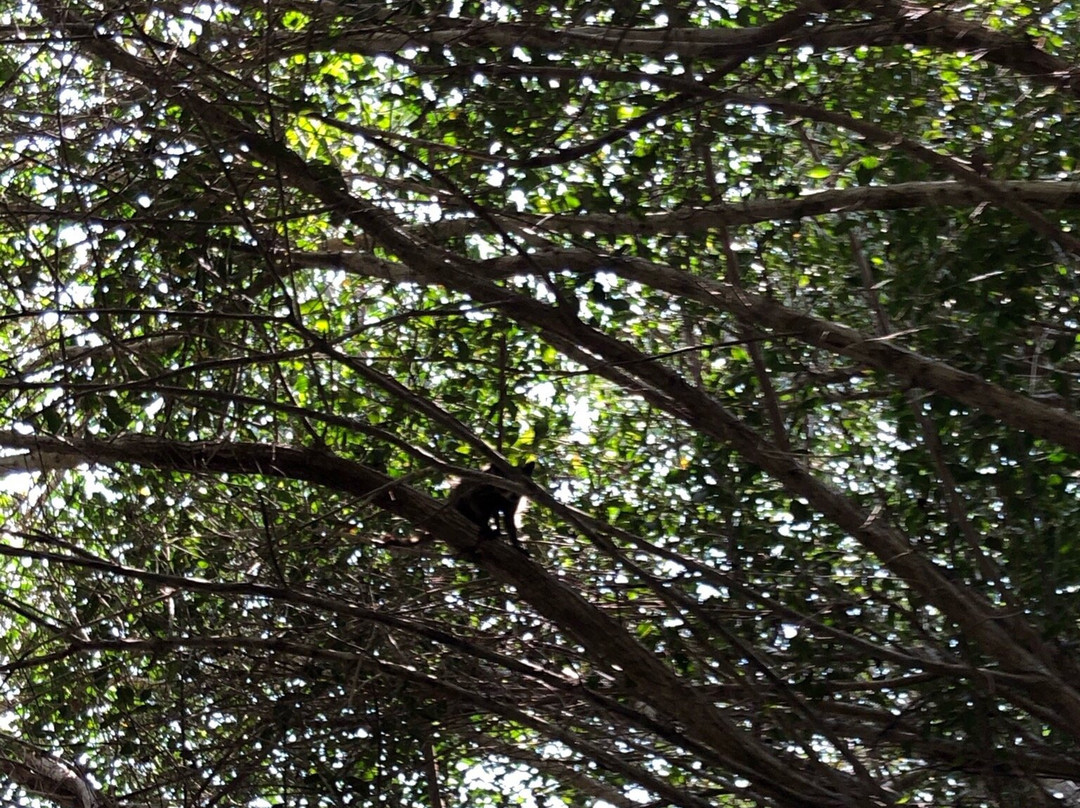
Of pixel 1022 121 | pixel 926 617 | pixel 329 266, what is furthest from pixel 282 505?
pixel 1022 121

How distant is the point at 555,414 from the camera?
5.82 m

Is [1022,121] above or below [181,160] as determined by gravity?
above

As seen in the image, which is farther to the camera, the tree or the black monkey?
the black monkey

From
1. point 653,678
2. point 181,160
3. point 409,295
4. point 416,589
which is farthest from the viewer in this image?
point 409,295

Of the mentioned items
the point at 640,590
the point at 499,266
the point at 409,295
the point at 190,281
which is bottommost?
the point at 640,590

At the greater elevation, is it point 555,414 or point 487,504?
point 555,414

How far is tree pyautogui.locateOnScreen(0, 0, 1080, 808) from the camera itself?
4059mm

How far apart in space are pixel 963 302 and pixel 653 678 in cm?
184

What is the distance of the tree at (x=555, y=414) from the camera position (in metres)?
4.06

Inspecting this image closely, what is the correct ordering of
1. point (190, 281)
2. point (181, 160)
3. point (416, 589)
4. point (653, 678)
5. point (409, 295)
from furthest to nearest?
point (409, 295)
point (416, 589)
point (190, 281)
point (181, 160)
point (653, 678)

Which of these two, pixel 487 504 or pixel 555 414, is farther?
pixel 555 414

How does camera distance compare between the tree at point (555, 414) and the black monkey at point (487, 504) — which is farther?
the black monkey at point (487, 504)

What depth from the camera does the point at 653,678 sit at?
12.7ft

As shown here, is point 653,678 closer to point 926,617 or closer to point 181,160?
point 926,617
